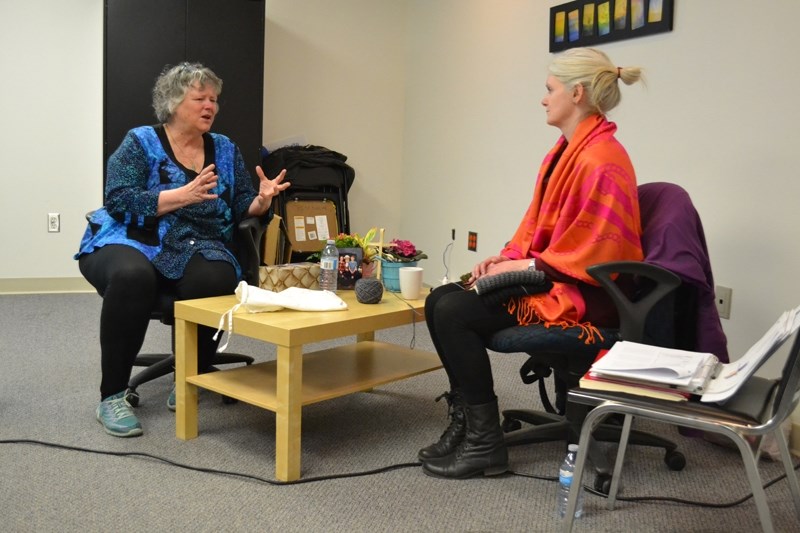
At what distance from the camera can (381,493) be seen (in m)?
2.09

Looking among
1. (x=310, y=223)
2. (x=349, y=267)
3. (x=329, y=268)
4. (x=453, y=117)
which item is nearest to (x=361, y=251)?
(x=349, y=267)

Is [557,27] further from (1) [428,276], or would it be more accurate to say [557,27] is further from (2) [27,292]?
(2) [27,292]

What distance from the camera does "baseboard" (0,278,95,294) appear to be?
15.3ft

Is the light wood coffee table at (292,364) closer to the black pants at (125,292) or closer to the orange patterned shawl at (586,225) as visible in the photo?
the black pants at (125,292)

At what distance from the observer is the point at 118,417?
8.09 ft

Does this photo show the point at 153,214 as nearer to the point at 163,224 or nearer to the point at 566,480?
the point at 163,224

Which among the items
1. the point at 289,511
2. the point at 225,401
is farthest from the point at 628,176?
the point at 225,401

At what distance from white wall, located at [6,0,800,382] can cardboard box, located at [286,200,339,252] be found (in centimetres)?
50

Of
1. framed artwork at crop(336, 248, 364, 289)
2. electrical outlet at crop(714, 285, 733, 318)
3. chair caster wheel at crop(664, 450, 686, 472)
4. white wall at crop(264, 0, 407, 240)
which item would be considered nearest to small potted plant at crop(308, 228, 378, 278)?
framed artwork at crop(336, 248, 364, 289)

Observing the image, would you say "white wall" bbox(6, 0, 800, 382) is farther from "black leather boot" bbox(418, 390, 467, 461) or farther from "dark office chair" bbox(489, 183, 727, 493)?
"black leather boot" bbox(418, 390, 467, 461)

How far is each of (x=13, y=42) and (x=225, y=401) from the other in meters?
2.88

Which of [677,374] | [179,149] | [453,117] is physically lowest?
[677,374]

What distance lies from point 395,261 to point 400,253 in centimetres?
4

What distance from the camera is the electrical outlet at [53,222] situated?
470 centimetres
